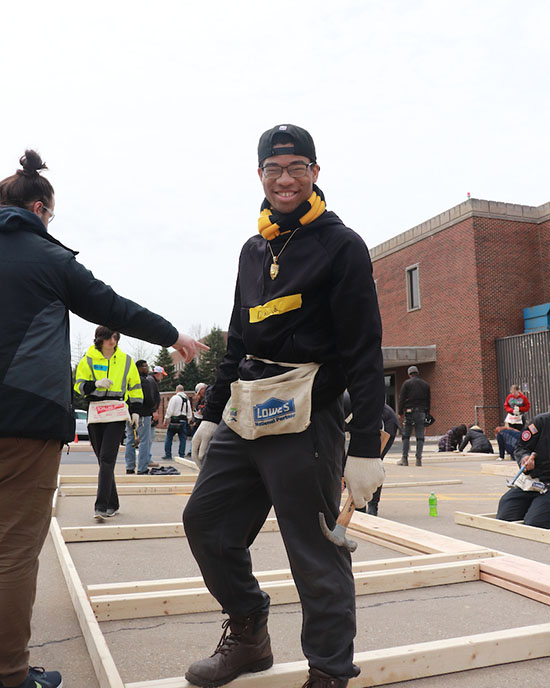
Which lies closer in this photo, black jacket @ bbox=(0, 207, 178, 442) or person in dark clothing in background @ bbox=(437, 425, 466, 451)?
black jacket @ bbox=(0, 207, 178, 442)

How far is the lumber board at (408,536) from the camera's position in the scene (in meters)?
4.88

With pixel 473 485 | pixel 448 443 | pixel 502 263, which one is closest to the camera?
pixel 473 485

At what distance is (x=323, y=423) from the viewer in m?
2.33

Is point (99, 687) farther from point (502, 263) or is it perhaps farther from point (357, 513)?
point (502, 263)

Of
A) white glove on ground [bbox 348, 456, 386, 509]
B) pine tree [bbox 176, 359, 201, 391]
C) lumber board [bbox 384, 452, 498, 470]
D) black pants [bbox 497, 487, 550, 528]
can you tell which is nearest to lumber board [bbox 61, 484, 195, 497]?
black pants [bbox 497, 487, 550, 528]

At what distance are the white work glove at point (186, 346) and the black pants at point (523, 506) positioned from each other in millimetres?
4956

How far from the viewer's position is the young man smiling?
225cm

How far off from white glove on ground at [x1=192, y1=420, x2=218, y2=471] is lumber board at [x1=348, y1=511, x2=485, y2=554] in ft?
9.19

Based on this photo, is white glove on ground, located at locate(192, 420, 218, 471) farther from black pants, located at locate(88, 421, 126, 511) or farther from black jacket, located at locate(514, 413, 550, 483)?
black jacket, located at locate(514, 413, 550, 483)

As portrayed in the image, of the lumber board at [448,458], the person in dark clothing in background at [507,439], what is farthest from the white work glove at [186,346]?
the person in dark clothing in background at [507,439]

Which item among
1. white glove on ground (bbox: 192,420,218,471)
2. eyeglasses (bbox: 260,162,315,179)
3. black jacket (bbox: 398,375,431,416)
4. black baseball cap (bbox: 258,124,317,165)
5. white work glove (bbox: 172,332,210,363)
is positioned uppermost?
black baseball cap (bbox: 258,124,317,165)

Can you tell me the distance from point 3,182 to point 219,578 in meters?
1.94

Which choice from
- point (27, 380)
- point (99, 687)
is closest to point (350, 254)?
point (27, 380)

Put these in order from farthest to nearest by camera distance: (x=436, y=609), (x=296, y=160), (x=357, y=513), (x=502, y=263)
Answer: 1. (x=502, y=263)
2. (x=357, y=513)
3. (x=436, y=609)
4. (x=296, y=160)
